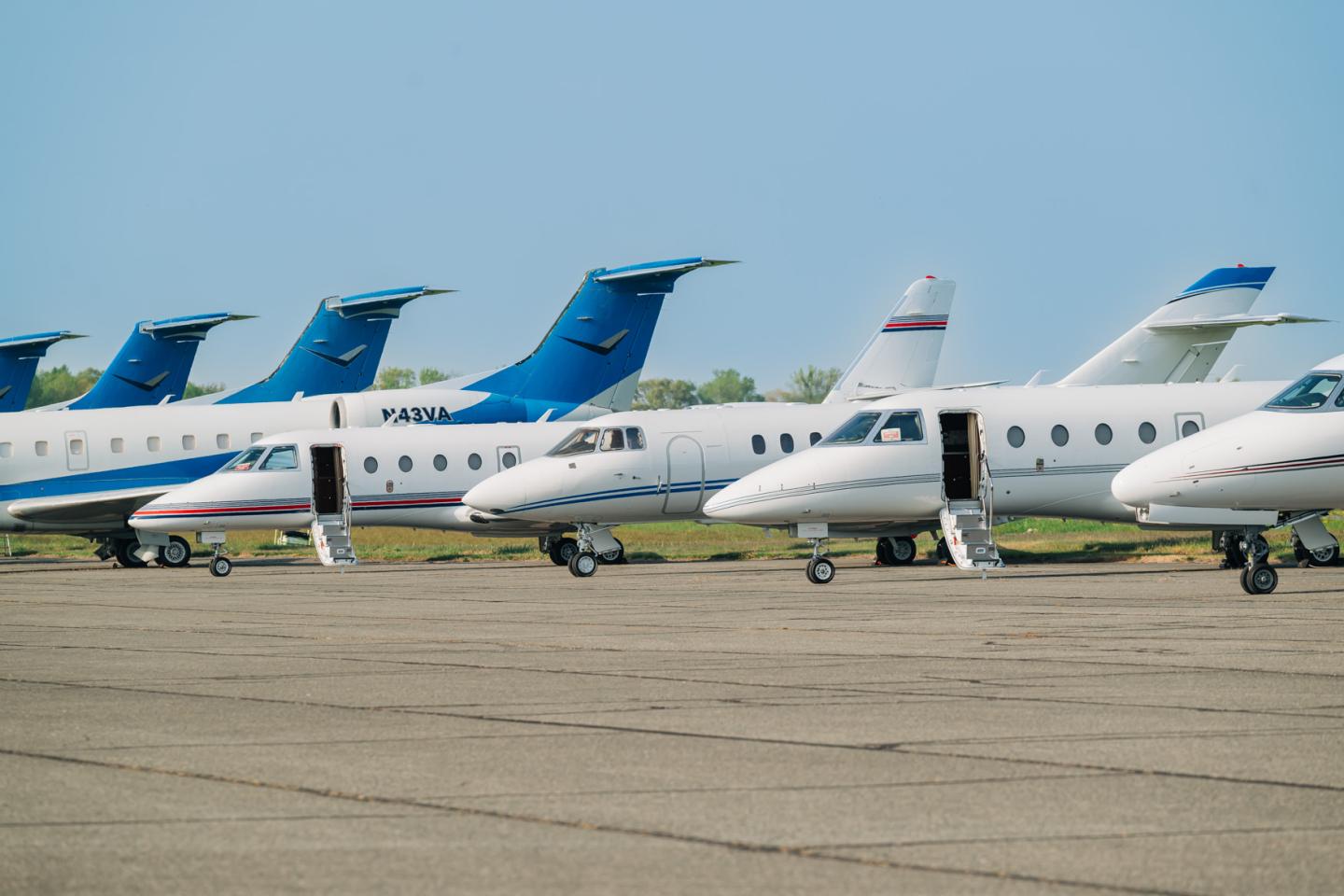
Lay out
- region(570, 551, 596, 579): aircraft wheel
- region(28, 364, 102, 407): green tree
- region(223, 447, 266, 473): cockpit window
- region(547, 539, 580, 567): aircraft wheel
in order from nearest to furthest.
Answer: region(570, 551, 596, 579): aircraft wheel, region(223, 447, 266, 473): cockpit window, region(547, 539, 580, 567): aircraft wheel, region(28, 364, 102, 407): green tree

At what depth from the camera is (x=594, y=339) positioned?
39.1m

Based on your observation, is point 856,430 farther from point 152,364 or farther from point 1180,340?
point 152,364

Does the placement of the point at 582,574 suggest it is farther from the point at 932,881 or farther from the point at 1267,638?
the point at 932,881

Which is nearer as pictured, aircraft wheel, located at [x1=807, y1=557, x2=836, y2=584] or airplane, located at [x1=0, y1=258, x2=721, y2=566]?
aircraft wheel, located at [x1=807, y1=557, x2=836, y2=584]

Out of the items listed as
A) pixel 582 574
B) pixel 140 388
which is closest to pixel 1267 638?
pixel 582 574

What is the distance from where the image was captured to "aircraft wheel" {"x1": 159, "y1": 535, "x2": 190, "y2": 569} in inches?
1412

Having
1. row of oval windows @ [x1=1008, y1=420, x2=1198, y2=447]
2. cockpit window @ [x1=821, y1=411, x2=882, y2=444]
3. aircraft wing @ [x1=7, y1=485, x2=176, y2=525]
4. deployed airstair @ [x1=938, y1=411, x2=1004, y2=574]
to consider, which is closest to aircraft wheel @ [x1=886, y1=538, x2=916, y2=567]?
deployed airstair @ [x1=938, y1=411, x2=1004, y2=574]

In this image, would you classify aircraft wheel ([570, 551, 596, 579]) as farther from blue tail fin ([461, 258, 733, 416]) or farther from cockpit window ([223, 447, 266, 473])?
blue tail fin ([461, 258, 733, 416])

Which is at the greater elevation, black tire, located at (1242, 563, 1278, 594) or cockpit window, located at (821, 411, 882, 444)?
cockpit window, located at (821, 411, 882, 444)

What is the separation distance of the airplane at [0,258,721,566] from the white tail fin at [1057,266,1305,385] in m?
10.1

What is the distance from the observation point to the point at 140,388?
4697 centimetres

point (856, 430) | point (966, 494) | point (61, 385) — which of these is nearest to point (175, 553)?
point (856, 430)

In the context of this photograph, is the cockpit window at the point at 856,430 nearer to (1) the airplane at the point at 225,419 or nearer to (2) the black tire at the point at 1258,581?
(2) the black tire at the point at 1258,581

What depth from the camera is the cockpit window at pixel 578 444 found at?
94.3ft
